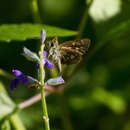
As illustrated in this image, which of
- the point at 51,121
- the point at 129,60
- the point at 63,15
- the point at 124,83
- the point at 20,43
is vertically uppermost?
the point at 63,15

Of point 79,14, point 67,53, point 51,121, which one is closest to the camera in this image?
point 67,53

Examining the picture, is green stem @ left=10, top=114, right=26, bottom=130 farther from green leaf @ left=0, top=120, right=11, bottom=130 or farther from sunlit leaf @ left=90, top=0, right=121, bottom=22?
sunlit leaf @ left=90, top=0, right=121, bottom=22

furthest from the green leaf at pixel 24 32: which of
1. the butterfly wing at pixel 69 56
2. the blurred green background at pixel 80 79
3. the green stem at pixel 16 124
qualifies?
the blurred green background at pixel 80 79

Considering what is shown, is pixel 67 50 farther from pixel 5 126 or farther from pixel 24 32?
pixel 5 126

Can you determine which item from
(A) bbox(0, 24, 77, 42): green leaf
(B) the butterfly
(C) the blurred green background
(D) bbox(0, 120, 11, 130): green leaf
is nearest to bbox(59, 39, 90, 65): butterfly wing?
(B) the butterfly


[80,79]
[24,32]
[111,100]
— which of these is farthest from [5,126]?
[80,79]

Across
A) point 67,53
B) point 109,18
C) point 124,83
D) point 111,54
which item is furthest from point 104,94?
point 67,53

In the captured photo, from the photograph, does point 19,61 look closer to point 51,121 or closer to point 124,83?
point 51,121
